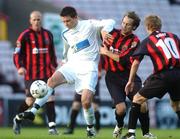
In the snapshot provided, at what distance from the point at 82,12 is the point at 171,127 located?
4936 millimetres

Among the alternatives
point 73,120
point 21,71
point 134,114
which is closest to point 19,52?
point 21,71

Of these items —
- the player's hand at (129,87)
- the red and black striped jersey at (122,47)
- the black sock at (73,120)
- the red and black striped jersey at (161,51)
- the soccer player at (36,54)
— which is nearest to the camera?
the red and black striped jersey at (161,51)

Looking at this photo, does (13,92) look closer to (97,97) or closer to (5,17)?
(5,17)

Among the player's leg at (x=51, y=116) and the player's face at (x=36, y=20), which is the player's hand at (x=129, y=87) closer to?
the player's leg at (x=51, y=116)

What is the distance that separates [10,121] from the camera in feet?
55.4

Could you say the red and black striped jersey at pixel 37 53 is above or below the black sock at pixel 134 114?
above

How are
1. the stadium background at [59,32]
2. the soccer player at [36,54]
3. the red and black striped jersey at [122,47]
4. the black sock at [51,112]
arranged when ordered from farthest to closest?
the stadium background at [59,32] < the soccer player at [36,54] < the black sock at [51,112] < the red and black striped jersey at [122,47]

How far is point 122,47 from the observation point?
10.3 meters

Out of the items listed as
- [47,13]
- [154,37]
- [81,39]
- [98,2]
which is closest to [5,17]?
[47,13]

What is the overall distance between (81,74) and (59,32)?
997 centimetres

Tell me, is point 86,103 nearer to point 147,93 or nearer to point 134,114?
point 134,114

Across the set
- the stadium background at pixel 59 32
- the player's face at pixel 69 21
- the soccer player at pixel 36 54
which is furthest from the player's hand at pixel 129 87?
the stadium background at pixel 59 32

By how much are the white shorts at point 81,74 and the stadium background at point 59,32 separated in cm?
673

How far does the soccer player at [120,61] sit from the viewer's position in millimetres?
10062
